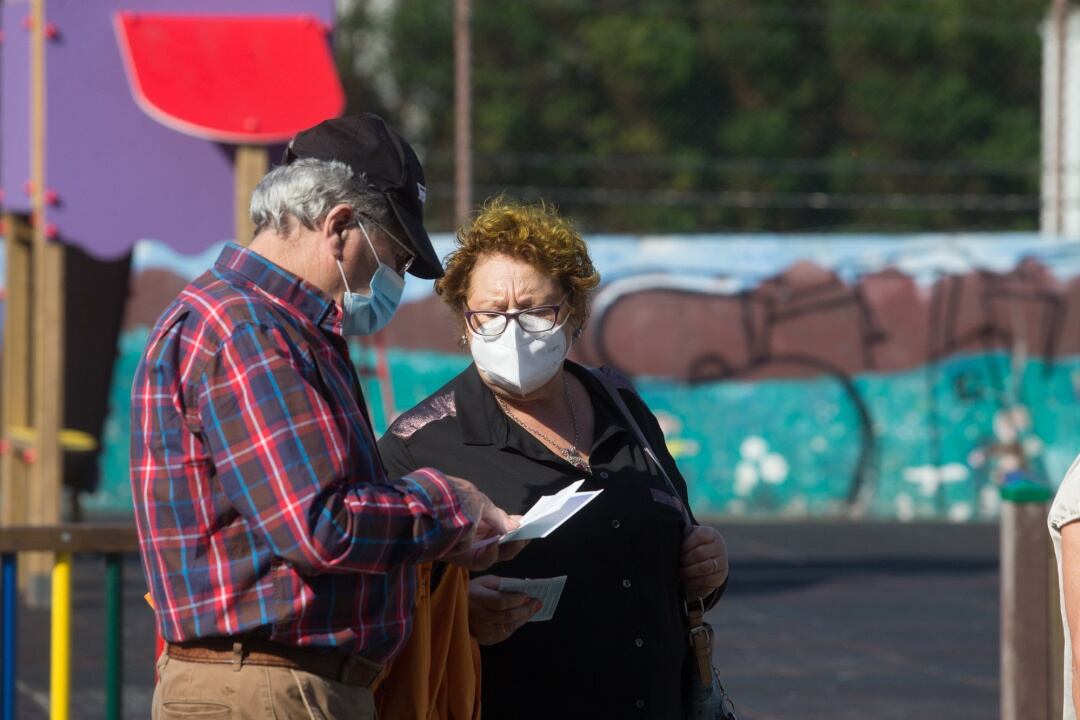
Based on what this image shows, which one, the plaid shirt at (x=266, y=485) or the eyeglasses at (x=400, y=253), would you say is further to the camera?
the eyeglasses at (x=400, y=253)

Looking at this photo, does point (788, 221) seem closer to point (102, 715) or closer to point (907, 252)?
point (907, 252)

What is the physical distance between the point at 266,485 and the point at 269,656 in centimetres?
33

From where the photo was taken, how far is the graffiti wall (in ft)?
50.3

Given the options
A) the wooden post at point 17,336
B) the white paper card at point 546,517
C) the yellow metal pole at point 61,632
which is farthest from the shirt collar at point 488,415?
the wooden post at point 17,336

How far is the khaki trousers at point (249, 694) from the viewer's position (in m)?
2.77

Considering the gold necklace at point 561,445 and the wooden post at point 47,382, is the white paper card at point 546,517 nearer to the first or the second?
the gold necklace at point 561,445

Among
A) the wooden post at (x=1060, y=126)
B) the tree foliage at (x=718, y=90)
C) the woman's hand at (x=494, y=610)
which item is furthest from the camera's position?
the tree foliage at (x=718, y=90)

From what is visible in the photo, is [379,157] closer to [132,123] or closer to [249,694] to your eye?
[249,694]

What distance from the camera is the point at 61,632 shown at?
15.2 ft

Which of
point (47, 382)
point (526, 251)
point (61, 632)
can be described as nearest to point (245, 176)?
point (47, 382)

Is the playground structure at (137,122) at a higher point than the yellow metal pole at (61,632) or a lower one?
higher

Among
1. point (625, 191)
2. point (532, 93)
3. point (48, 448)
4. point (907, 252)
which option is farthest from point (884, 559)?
point (532, 93)

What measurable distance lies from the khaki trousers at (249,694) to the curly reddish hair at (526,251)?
46.0 inches

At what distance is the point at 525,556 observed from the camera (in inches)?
138
